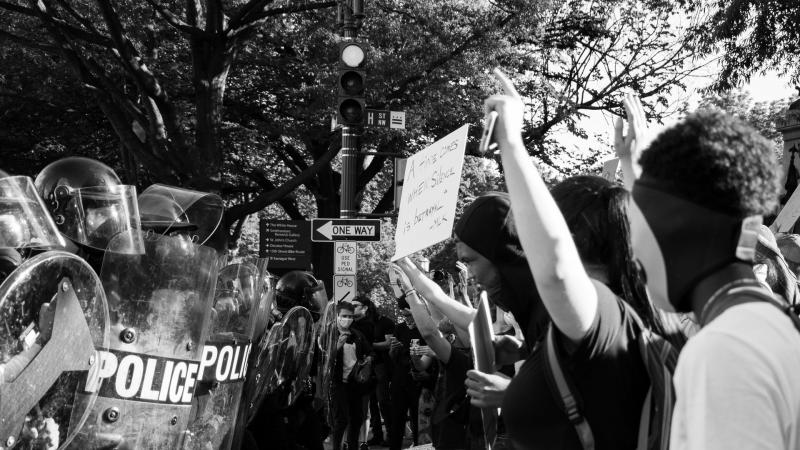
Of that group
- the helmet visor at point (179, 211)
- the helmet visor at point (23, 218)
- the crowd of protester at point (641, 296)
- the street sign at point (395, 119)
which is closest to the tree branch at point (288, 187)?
the street sign at point (395, 119)

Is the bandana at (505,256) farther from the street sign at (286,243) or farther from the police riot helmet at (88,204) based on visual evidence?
the street sign at (286,243)

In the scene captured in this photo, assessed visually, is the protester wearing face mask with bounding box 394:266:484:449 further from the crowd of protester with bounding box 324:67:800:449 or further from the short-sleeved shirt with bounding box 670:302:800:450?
the short-sleeved shirt with bounding box 670:302:800:450

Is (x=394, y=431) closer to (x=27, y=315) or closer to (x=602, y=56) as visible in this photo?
(x=27, y=315)

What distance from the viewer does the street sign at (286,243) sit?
887 inches

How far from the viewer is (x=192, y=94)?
1989cm

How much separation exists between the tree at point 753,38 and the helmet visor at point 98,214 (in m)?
11.4

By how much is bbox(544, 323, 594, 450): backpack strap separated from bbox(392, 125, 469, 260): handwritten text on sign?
1.85 meters

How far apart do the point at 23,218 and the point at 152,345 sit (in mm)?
834

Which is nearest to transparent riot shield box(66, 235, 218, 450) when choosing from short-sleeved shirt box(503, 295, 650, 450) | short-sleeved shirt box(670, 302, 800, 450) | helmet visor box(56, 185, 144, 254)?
helmet visor box(56, 185, 144, 254)

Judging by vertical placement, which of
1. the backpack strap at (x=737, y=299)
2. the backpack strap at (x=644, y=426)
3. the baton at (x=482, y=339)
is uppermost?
the backpack strap at (x=737, y=299)

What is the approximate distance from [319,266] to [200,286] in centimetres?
1936

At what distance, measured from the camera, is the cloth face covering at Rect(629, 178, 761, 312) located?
1659mm

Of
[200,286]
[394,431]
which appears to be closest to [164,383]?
[200,286]

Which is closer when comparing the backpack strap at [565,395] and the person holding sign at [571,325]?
the person holding sign at [571,325]
